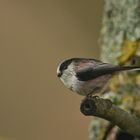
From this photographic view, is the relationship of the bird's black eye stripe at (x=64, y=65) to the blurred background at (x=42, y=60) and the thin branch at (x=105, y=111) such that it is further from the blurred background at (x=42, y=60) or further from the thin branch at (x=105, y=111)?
the blurred background at (x=42, y=60)

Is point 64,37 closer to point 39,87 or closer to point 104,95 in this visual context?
point 39,87

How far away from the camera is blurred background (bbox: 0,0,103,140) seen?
345cm

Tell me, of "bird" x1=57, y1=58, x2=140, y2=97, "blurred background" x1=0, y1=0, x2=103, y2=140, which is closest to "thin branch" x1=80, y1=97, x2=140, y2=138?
"bird" x1=57, y1=58, x2=140, y2=97

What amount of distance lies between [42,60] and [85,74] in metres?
1.78

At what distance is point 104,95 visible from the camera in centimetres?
242

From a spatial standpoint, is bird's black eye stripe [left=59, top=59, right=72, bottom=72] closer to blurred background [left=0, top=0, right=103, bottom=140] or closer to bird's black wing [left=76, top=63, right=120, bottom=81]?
bird's black wing [left=76, top=63, right=120, bottom=81]

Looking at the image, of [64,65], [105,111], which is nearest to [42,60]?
[64,65]

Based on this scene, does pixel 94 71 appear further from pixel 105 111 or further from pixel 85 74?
pixel 105 111

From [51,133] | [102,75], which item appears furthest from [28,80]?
[102,75]

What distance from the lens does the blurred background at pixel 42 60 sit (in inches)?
136

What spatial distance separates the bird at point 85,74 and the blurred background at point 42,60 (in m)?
1.62

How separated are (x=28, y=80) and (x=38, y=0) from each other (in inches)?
15.7

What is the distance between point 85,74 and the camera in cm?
179

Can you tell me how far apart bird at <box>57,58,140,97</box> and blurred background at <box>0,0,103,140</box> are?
1.62 metres
